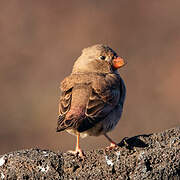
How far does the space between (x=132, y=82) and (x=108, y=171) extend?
13.2m

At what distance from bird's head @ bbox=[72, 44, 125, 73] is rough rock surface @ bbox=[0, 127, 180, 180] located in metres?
2.63

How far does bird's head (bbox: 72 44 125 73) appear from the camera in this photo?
11.1 metres

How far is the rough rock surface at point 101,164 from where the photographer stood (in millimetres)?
8266

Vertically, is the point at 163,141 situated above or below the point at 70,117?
below

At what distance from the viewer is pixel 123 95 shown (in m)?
10.4

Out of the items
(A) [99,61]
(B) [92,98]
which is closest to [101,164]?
(B) [92,98]

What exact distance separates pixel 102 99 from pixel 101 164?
4.73 ft

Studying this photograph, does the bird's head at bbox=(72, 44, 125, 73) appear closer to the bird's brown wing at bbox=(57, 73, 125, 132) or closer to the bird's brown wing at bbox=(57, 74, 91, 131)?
the bird's brown wing at bbox=(57, 73, 125, 132)

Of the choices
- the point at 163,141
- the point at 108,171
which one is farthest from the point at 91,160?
the point at 163,141

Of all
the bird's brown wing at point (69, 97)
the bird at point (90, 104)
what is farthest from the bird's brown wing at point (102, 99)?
the bird's brown wing at point (69, 97)

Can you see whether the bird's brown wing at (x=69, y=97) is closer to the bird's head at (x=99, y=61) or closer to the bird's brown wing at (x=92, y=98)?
the bird's brown wing at (x=92, y=98)

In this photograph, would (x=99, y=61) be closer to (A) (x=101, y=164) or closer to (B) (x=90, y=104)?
(B) (x=90, y=104)

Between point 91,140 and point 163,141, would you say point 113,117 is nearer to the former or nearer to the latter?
point 163,141

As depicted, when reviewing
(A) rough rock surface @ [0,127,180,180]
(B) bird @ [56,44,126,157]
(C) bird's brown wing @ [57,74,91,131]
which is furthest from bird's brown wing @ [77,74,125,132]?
(A) rough rock surface @ [0,127,180,180]
